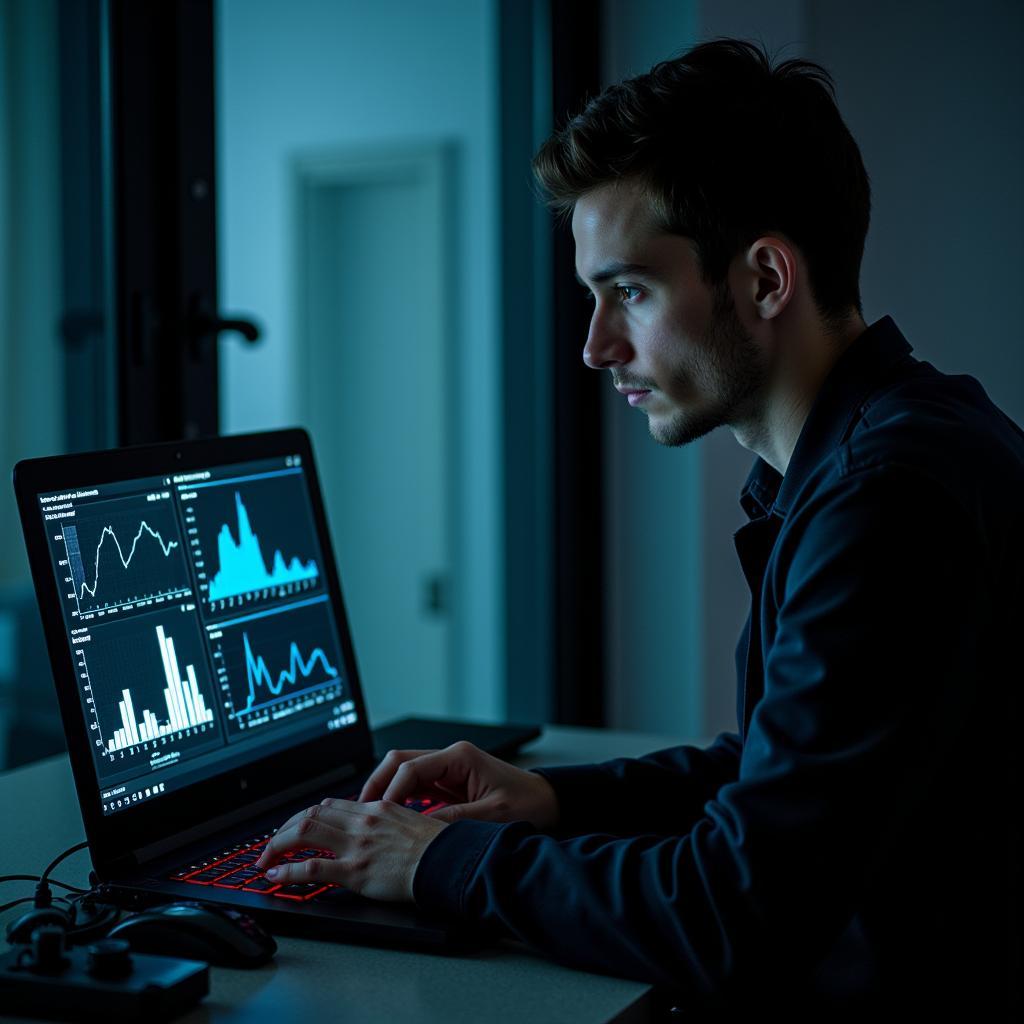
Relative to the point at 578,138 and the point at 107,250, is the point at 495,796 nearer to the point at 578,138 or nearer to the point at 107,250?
the point at 578,138

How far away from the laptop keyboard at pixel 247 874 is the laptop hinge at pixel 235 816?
4cm

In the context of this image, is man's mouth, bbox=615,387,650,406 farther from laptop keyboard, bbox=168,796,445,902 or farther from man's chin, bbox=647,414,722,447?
laptop keyboard, bbox=168,796,445,902

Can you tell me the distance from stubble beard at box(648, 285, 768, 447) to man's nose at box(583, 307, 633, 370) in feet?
0.19

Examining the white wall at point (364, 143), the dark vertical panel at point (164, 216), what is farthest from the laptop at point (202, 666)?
the white wall at point (364, 143)

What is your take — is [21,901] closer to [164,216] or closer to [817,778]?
[817,778]

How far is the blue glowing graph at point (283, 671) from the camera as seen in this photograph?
130 cm

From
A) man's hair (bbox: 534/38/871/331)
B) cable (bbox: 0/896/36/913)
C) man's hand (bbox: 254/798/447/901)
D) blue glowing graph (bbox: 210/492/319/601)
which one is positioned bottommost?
cable (bbox: 0/896/36/913)

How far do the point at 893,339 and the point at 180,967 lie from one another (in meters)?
0.79

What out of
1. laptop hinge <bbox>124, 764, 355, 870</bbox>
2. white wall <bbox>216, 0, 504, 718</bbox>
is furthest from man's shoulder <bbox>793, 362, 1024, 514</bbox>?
white wall <bbox>216, 0, 504, 718</bbox>

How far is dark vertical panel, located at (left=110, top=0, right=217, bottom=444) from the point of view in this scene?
1896 mm

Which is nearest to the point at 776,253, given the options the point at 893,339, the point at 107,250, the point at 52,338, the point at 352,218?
the point at 893,339

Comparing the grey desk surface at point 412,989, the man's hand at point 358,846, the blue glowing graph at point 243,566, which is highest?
the blue glowing graph at point 243,566

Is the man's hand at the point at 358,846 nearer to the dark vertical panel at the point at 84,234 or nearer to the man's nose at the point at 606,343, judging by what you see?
the man's nose at the point at 606,343

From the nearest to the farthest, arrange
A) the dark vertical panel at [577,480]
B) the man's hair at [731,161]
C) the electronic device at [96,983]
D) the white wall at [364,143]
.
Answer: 1. the electronic device at [96,983]
2. the man's hair at [731,161]
3. the dark vertical panel at [577,480]
4. the white wall at [364,143]
